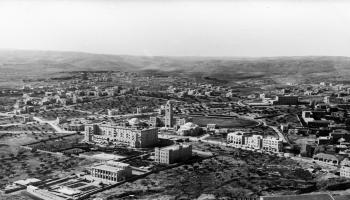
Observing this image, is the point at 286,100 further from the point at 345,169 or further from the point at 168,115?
the point at 345,169

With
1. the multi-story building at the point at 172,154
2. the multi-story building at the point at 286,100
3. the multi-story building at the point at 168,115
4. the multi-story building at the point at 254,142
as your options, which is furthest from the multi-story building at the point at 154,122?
the multi-story building at the point at 286,100

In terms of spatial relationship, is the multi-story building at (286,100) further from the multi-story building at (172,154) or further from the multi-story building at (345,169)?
the multi-story building at (345,169)

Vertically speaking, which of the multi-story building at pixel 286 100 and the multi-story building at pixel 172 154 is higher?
the multi-story building at pixel 286 100

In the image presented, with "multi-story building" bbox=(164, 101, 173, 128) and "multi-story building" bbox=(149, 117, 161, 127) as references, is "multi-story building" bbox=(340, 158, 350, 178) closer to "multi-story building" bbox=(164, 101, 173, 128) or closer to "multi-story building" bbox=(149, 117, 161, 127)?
"multi-story building" bbox=(164, 101, 173, 128)

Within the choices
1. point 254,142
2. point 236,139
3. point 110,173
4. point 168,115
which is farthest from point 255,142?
point 110,173

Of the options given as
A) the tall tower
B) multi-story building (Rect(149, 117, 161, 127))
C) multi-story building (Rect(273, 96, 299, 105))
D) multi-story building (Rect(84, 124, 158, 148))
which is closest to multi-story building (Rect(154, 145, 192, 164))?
multi-story building (Rect(84, 124, 158, 148))
